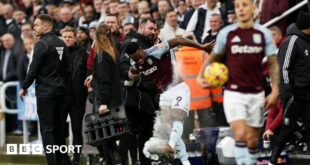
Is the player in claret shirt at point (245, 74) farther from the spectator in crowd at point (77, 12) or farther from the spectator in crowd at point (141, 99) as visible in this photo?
the spectator in crowd at point (77, 12)

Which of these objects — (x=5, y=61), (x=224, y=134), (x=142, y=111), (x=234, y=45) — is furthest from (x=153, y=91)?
(x=5, y=61)

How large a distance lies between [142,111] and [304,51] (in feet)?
9.07

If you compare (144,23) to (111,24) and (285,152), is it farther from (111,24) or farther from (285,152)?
(285,152)

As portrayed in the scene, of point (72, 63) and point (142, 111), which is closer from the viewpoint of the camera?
point (142, 111)

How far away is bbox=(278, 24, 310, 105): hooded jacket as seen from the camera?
56.3 feet

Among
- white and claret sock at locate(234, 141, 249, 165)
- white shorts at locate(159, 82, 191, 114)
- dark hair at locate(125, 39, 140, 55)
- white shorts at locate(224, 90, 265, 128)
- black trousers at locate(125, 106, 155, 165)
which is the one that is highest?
dark hair at locate(125, 39, 140, 55)

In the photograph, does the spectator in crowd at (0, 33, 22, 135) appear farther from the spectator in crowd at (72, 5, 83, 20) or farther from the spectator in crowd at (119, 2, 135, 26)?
the spectator in crowd at (119, 2, 135, 26)

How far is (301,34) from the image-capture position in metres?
17.3

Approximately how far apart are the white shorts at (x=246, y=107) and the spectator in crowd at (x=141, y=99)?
3565 millimetres

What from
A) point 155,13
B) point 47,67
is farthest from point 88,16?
point 47,67

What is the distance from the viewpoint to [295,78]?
17391mm

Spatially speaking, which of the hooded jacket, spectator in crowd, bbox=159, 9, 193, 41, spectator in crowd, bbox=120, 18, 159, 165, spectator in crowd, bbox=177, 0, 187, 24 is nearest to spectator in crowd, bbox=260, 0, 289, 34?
spectator in crowd, bbox=159, 9, 193, 41

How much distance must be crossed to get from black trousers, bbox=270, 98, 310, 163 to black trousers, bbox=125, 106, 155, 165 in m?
2.04

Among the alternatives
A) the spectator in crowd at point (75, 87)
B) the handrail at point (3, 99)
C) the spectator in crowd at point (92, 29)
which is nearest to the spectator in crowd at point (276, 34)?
the spectator in crowd at point (75, 87)
